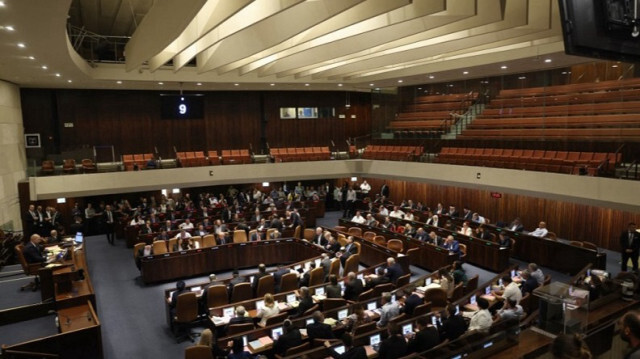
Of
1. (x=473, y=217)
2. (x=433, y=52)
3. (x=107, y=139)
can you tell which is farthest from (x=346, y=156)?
(x=107, y=139)

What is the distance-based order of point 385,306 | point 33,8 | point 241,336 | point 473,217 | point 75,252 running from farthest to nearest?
point 473,217
point 75,252
point 385,306
point 241,336
point 33,8

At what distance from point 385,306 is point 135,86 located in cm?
1540

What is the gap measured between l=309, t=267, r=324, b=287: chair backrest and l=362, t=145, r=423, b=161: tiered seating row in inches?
384

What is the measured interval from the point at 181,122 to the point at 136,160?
293 cm

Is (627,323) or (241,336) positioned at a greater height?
(627,323)

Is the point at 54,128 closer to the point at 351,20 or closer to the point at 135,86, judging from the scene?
the point at 135,86

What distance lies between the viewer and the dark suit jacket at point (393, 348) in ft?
20.8

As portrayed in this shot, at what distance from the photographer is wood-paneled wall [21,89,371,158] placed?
19062mm

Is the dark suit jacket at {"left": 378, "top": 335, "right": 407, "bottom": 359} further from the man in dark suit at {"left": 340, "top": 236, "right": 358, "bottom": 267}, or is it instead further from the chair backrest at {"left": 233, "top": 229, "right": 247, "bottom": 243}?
the chair backrest at {"left": 233, "top": 229, "right": 247, "bottom": 243}

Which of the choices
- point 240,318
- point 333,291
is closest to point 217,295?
point 240,318

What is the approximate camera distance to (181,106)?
59.7 ft

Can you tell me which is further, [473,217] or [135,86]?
[135,86]

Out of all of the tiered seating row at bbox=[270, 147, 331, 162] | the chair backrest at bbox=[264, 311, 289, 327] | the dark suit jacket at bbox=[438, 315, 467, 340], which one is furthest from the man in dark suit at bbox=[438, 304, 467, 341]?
the tiered seating row at bbox=[270, 147, 331, 162]

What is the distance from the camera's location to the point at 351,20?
8211mm
